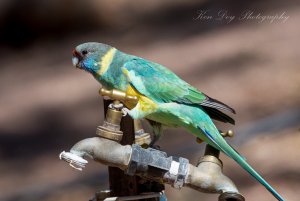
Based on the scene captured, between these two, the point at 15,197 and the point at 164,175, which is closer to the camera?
the point at 164,175

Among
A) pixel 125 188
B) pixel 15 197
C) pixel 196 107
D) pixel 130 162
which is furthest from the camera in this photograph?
pixel 15 197

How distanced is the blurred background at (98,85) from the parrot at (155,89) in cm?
88

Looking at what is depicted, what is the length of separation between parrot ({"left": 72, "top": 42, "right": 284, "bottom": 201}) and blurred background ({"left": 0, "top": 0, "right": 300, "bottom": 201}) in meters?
0.88

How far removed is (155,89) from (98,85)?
893 mm

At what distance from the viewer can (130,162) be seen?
5.01 ft

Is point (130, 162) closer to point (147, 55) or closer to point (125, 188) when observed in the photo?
point (125, 188)

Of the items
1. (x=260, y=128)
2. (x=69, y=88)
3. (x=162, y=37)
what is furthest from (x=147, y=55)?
(x=260, y=128)

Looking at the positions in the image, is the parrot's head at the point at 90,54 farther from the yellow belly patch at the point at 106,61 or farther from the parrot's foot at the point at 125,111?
the parrot's foot at the point at 125,111

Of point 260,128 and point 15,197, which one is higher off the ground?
point 260,128

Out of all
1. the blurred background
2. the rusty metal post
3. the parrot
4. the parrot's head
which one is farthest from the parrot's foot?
the blurred background

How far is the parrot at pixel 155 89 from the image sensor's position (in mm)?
1847

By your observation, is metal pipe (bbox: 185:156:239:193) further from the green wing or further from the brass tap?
the green wing

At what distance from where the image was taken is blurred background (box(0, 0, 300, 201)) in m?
2.77

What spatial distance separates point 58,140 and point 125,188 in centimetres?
116
